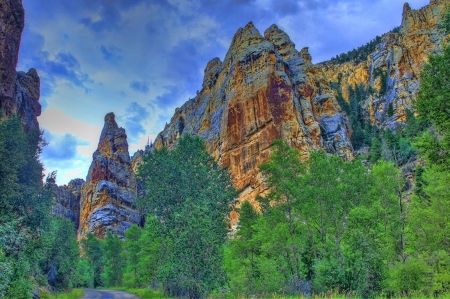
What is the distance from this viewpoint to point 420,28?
108938 millimetres

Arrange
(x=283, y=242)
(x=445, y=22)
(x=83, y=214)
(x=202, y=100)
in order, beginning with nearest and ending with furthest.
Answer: (x=445, y=22) < (x=283, y=242) < (x=202, y=100) < (x=83, y=214)

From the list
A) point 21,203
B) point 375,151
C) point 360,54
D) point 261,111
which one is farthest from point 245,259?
point 360,54

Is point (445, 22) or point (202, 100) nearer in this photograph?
point (445, 22)

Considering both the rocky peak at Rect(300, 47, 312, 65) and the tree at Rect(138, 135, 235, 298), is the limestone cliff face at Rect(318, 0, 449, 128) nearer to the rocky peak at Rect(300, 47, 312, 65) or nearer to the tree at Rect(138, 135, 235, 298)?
the rocky peak at Rect(300, 47, 312, 65)

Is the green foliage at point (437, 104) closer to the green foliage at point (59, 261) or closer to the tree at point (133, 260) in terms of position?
the tree at point (133, 260)

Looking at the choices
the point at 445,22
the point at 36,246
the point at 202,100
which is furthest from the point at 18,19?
the point at 202,100

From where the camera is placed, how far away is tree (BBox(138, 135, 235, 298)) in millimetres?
22047

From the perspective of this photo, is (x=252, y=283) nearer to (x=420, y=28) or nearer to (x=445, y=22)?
(x=445, y=22)

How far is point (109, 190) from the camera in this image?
410 feet

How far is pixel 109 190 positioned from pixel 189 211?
367ft

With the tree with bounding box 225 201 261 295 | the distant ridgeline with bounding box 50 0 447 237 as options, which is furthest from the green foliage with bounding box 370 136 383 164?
the tree with bounding box 225 201 261 295

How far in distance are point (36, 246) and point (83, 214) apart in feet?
359

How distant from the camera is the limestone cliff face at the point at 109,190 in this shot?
117 meters

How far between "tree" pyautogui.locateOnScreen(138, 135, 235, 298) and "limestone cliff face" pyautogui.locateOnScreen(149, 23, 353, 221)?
4803 cm
